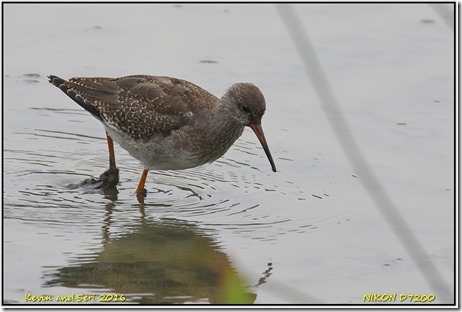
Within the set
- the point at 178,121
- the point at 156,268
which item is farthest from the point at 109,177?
the point at 156,268

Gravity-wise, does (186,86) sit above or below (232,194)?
above

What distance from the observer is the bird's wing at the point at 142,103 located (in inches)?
433

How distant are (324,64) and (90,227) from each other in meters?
5.00

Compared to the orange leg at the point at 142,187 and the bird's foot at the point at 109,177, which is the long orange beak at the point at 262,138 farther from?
the bird's foot at the point at 109,177

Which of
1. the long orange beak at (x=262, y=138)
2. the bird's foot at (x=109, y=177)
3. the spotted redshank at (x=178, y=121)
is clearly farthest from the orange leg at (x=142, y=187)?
the long orange beak at (x=262, y=138)

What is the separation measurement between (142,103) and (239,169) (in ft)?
4.35

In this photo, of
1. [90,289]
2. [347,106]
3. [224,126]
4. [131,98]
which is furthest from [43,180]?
[347,106]

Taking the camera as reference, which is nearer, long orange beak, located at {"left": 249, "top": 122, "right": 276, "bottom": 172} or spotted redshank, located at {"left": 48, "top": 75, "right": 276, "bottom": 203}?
long orange beak, located at {"left": 249, "top": 122, "right": 276, "bottom": 172}

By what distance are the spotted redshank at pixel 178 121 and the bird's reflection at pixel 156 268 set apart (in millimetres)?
1009

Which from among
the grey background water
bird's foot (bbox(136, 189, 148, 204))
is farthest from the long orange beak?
bird's foot (bbox(136, 189, 148, 204))

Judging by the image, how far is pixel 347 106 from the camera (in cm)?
1289

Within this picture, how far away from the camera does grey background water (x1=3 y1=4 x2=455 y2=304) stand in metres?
9.06

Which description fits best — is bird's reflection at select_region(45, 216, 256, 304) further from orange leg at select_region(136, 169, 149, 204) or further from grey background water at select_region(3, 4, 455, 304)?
orange leg at select_region(136, 169, 149, 204)

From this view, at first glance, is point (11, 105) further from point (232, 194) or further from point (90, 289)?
point (90, 289)
